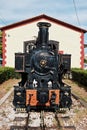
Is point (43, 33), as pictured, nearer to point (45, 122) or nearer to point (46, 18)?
point (45, 122)

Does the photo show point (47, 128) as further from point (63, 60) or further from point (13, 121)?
point (63, 60)

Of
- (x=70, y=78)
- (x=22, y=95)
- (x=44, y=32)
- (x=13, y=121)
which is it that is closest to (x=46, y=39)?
(x=44, y=32)

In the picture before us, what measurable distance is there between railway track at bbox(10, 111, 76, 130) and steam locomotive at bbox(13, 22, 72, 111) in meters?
0.39

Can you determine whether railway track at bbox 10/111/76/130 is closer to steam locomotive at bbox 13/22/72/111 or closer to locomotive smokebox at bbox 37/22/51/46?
steam locomotive at bbox 13/22/72/111

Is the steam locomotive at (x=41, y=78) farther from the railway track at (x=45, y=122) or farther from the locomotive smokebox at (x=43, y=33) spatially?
the railway track at (x=45, y=122)

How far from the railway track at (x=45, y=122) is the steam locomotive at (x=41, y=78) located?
1.29 ft

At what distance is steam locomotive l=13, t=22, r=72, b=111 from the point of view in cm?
1034

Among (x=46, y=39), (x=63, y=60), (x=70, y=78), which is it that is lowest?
(x=70, y=78)

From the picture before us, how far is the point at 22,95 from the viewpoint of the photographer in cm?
1059

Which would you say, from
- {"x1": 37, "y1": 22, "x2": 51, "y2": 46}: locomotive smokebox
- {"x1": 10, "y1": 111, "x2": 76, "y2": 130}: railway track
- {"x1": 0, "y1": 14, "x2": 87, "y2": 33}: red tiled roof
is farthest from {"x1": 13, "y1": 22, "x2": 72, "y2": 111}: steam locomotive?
{"x1": 0, "y1": 14, "x2": 87, "y2": 33}: red tiled roof

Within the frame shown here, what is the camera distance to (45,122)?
928 centimetres

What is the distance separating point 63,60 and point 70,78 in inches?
663

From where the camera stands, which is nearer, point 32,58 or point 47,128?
point 47,128

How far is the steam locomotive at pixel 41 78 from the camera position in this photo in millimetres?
10336
